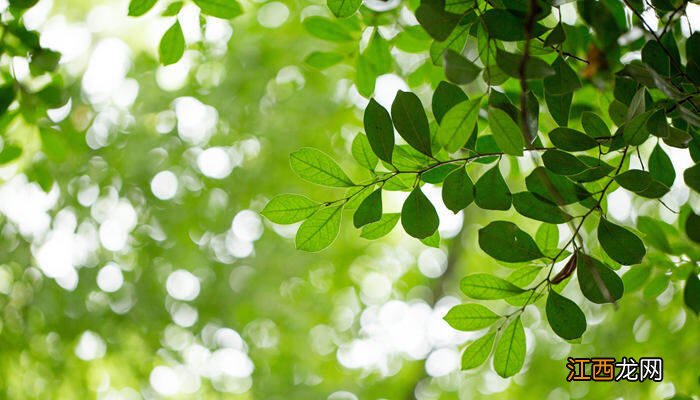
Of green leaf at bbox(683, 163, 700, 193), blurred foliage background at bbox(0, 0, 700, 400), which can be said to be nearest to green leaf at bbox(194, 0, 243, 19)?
green leaf at bbox(683, 163, 700, 193)

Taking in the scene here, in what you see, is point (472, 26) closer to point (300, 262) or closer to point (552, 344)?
point (300, 262)

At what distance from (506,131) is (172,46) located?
459 mm

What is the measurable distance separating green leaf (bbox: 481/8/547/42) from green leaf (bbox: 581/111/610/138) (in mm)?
137

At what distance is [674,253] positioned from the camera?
0.81 metres

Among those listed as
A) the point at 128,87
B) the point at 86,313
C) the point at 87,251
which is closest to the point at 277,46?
the point at 128,87

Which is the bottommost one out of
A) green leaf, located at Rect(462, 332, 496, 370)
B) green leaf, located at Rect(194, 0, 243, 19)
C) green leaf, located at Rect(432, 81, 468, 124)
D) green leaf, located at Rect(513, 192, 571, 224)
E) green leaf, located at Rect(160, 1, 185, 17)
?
green leaf, located at Rect(462, 332, 496, 370)

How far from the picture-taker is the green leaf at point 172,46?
743mm

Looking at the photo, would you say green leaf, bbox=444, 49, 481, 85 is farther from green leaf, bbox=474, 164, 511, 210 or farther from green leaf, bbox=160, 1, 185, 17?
green leaf, bbox=160, 1, 185, 17

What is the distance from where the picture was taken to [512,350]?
0.64 metres

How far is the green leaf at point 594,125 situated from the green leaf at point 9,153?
2.85 feet

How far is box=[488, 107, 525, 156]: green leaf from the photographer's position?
19.0 inches

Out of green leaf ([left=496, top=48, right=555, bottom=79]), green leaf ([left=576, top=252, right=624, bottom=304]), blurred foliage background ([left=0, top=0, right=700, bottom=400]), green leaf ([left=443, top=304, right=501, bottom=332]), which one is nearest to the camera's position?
green leaf ([left=496, top=48, right=555, bottom=79])

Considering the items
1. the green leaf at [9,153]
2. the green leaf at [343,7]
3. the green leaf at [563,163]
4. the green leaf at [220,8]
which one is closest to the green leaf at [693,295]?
the green leaf at [563,163]

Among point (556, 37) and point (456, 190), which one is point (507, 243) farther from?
point (556, 37)
